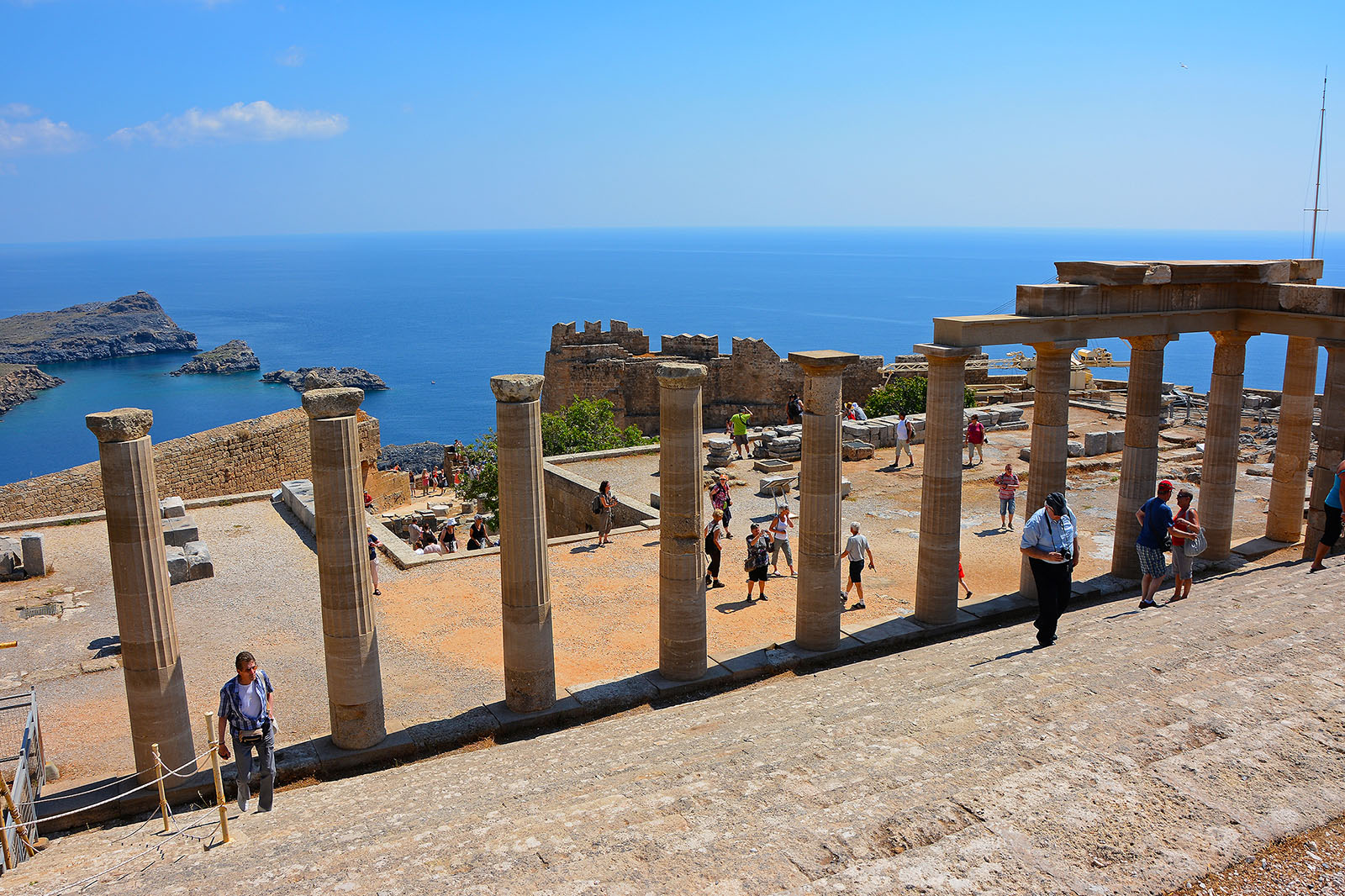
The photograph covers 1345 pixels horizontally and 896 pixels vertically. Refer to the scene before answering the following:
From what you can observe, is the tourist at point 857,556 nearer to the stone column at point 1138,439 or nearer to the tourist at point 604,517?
the stone column at point 1138,439

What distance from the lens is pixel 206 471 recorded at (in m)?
22.1

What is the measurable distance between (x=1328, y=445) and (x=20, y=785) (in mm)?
15407

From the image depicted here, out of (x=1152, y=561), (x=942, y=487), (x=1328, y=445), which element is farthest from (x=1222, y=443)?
(x=942, y=487)

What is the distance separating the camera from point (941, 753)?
713cm

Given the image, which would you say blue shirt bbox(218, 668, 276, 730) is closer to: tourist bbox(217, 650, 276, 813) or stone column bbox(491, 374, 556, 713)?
tourist bbox(217, 650, 276, 813)

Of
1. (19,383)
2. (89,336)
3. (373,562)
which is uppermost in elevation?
(373,562)

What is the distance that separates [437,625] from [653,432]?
28742 mm

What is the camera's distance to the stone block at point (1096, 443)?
22.5 metres

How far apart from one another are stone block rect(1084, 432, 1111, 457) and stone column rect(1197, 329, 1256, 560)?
354 inches

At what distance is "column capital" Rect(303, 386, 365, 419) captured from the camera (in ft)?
27.8

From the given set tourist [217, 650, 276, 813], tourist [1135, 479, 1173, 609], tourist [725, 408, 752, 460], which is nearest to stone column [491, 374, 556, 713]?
tourist [217, 650, 276, 813]

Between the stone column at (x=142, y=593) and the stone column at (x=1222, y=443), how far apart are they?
42.7 feet

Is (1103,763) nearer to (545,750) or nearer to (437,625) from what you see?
(545,750)

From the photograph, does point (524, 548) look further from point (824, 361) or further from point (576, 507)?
point (576, 507)
